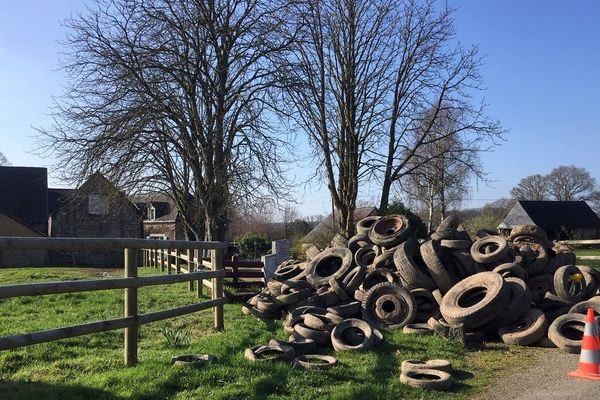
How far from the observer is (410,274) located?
1055cm

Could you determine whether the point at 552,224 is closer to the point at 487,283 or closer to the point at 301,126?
the point at 301,126

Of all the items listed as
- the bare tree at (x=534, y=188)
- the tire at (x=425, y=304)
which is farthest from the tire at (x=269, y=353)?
the bare tree at (x=534, y=188)

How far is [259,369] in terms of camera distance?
243 inches

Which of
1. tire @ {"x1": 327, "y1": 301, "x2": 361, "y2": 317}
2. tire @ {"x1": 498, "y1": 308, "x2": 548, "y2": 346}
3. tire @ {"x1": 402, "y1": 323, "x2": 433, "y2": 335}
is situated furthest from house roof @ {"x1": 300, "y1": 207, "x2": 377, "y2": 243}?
tire @ {"x1": 498, "y1": 308, "x2": 548, "y2": 346}

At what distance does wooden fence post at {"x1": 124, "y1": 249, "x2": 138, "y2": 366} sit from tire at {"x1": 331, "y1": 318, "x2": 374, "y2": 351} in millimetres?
2613

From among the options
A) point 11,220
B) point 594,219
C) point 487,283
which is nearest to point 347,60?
point 487,283

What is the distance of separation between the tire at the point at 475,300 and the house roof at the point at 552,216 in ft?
176

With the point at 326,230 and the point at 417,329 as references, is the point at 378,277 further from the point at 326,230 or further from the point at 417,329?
the point at 326,230

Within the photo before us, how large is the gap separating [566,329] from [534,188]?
8556cm

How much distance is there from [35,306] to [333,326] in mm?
6792

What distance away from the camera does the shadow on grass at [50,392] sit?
5043 mm

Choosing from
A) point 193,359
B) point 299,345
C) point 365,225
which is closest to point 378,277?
point 365,225

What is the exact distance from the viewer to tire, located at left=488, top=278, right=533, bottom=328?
901 cm

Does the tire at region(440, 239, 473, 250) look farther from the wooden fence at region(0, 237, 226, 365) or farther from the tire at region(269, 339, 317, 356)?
the wooden fence at region(0, 237, 226, 365)
